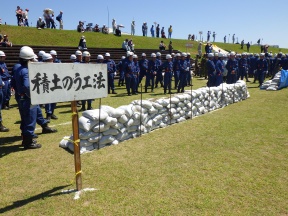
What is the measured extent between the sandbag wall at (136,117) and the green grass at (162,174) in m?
0.22

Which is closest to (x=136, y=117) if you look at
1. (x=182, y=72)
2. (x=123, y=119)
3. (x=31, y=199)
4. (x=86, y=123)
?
(x=123, y=119)

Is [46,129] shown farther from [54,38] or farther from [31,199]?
[54,38]

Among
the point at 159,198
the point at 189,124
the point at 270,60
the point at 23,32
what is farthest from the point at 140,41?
the point at 159,198

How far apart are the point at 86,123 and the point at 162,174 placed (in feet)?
5.68

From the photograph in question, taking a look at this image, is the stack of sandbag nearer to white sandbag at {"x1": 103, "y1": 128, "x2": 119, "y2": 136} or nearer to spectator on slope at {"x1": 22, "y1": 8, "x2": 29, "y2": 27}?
white sandbag at {"x1": 103, "y1": 128, "x2": 119, "y2": 136}

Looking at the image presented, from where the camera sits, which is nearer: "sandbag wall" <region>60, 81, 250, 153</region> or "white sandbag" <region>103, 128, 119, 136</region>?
"sandbag wall" <region>60, 81, 250, 153</region>

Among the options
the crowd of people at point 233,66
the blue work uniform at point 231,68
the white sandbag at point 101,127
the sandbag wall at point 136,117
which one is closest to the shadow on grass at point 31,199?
the sandbag wall at point 136,117

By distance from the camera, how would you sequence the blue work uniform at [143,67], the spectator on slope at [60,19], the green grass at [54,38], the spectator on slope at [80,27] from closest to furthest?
1. the blue work uniform at [143,67]
2. the green grass at [54,38]
3. the spectator on slope at [60,19]
4. the spectator on slope at [80,27]

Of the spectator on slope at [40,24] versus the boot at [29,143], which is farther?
the spectator on slope at [40,24]

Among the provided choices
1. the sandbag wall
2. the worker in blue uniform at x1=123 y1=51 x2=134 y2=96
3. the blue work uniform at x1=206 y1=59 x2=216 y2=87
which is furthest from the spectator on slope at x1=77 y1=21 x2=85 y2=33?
the sandbag wall

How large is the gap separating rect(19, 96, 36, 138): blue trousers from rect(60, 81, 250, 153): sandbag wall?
678 millimetres

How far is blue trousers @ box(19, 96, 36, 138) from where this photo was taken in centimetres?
495

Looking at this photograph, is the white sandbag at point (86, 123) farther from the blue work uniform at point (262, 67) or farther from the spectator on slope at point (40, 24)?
the spectator on slope at point (40, 24)

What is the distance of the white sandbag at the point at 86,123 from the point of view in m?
4.89
